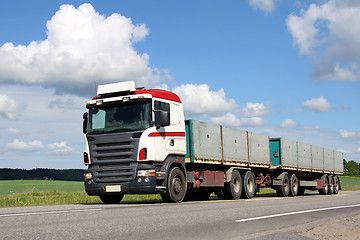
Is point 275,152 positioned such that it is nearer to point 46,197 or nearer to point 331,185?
point 331,185

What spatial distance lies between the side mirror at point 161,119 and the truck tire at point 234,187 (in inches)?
223

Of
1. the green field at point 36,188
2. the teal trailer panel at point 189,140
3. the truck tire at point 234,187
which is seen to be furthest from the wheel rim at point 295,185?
the green field at point 36,188

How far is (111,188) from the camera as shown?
1329cm

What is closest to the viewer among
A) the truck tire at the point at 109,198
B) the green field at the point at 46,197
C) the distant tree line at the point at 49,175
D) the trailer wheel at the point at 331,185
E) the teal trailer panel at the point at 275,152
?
the truck tire at the point at 109,198

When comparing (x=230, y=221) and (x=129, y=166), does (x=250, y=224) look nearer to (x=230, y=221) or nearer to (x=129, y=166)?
(x=230, y=221)

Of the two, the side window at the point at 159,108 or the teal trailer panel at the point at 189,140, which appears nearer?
the side window at the point at 159,108

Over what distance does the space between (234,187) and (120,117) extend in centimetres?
678

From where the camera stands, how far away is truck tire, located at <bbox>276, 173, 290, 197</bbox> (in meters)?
22.9

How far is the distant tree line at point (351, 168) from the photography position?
15850cm

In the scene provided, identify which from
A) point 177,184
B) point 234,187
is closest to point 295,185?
point 234,187

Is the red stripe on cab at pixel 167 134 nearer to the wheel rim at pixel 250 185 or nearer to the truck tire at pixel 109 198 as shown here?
the truck tire at pixel 109 198

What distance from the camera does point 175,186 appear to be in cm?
1397

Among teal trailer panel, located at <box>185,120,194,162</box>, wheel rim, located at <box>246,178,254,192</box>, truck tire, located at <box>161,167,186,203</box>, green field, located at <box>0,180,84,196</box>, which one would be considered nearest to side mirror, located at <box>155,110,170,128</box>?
truck tire, located at <box>161,167,186,203</box>

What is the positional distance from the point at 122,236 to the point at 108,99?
26.4 ft
